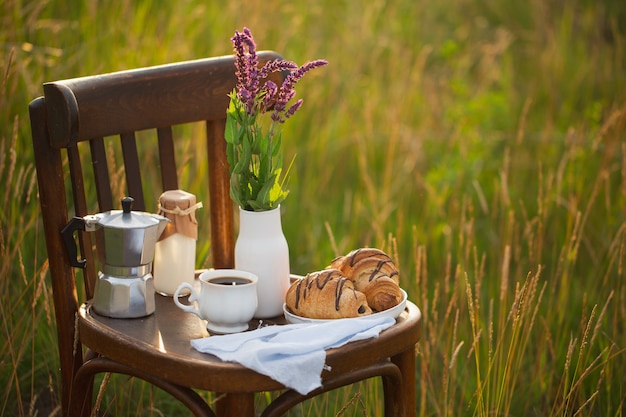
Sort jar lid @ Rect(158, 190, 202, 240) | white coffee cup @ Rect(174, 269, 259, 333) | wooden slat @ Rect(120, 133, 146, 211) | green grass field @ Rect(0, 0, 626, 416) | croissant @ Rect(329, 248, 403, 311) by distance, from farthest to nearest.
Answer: green grass field @ Rect(0, 0, 626, 416) < wooden slat @ Rect(120, 133, 146, 211) < jar lid @ Rect(158, 190, 202, 240) < croissant @ Rect(329, 248, 403, 311) < white coffee cup @ Rect(174, 269, 259, 333)

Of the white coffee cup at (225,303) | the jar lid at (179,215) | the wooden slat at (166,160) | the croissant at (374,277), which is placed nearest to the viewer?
the white coffee cup at (225,303)

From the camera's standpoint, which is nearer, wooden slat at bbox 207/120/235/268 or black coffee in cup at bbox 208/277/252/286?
black coffee in cup at bbox 208/277/252/286

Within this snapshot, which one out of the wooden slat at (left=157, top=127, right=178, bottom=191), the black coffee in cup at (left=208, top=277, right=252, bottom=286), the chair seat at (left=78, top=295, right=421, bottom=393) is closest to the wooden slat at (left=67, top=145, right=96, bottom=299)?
the chair seat at (left=78, top=295, right=421, bottom=393)

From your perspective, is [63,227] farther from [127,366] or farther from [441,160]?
[441,160]

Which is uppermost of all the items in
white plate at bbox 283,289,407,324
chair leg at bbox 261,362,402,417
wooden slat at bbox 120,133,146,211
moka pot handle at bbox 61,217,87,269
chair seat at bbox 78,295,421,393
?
wooden slat at bbox 120,133,146,211

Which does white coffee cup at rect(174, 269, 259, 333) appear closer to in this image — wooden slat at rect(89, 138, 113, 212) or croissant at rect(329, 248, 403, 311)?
croissant at rect(329, 248, 403, 311)

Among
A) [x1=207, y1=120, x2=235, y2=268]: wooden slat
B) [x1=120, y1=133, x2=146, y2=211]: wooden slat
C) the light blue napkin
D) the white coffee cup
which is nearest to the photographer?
the light blue napkin

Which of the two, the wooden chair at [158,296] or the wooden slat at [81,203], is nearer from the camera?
the wooden chair at [158,296]

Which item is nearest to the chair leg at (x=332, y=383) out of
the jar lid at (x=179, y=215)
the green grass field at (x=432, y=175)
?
the green grass field at (x=432, y=175)

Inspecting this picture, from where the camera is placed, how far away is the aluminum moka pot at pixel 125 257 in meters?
1.86

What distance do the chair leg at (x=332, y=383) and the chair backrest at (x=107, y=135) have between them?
0.55 metres

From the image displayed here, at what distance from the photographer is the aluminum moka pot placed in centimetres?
186

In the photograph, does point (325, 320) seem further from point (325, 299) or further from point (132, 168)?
point (132, 168)

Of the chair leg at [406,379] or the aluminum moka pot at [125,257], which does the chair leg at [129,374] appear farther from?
the chair leg at [406,379]
